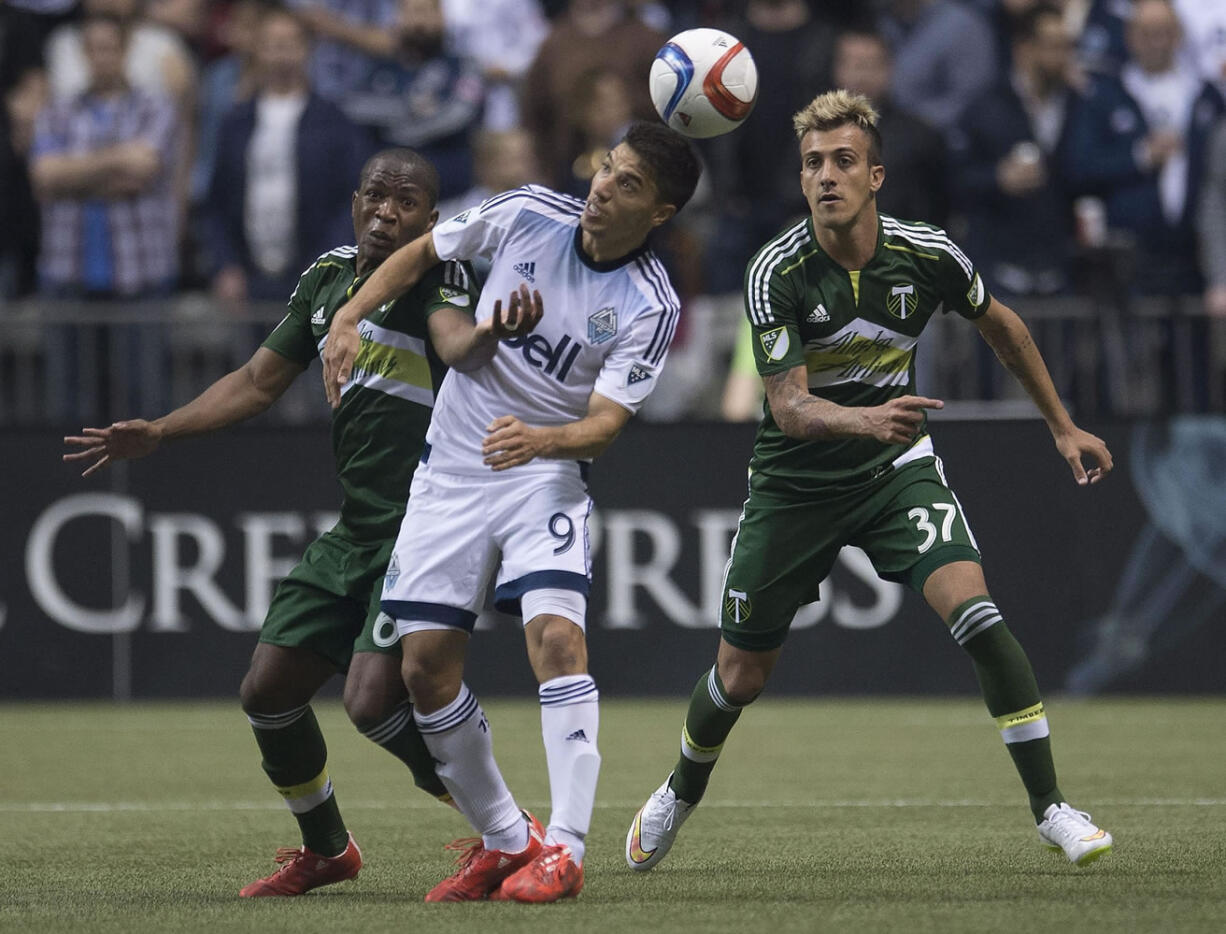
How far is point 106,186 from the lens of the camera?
12695 millimetres

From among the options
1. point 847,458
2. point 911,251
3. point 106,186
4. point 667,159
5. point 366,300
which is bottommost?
point 106,186

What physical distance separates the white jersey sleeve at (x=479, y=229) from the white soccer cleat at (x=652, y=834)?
196cm

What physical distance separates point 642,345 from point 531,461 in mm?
514

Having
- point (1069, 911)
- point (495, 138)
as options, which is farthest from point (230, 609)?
point (1069, 911)

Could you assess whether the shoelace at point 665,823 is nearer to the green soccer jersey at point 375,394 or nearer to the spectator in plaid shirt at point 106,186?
the green soccer jersey at point 375,394

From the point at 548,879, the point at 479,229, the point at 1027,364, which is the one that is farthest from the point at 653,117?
the point at 548,879

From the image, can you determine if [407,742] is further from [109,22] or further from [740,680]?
[109,22]

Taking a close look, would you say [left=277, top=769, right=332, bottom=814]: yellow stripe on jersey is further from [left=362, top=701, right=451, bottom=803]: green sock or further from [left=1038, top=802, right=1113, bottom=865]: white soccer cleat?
[left=1038, top=802, right=1113, bottom=865]: white soccer cleat

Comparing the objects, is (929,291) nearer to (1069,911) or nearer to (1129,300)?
(1069,911)

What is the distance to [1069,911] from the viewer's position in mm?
5328

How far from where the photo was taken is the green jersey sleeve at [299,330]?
644 cm

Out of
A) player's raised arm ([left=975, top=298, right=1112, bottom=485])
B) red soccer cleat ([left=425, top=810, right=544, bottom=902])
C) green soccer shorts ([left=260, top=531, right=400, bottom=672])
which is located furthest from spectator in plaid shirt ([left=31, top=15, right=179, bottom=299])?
red soccer cleat ([left=425, top=810, right=544, bottom=902])

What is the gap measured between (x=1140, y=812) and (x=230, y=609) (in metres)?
6.32

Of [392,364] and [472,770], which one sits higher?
[392,364]
